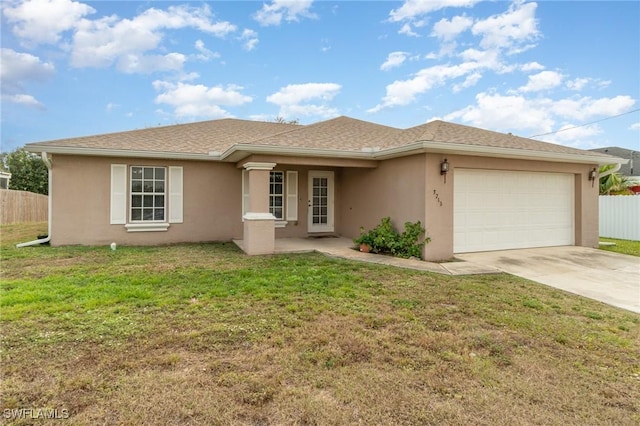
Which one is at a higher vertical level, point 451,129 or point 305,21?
point 305,21

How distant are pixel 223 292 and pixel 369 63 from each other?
13.2 meters

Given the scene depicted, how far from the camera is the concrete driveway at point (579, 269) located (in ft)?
19.1

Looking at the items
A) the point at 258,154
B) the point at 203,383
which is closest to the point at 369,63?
the point at 258,154

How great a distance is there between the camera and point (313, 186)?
12391mm

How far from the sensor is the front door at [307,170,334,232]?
12.4 metres

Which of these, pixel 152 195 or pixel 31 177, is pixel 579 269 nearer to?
pixel 152 195

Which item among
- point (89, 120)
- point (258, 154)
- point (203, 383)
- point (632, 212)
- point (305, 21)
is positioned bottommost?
point (203, 383)

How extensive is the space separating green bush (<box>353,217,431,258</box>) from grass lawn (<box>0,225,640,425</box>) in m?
2.34

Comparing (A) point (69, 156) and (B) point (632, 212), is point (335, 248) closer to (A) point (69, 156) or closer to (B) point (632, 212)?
(A) point (69, 156)

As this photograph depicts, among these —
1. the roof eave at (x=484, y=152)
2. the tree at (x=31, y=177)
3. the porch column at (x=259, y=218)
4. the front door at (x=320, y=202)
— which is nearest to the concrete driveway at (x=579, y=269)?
the roof eave at (x=484, y=152)

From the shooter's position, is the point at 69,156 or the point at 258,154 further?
the point at 69,156

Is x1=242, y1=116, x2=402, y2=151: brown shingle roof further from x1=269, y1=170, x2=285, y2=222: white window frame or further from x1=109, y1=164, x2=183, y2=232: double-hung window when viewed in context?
x1=109, y1=164, x2=183, y2=232: double-hung window

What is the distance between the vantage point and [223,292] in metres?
5.31

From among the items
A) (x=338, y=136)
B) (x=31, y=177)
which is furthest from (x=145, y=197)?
(x=31, y=177)
